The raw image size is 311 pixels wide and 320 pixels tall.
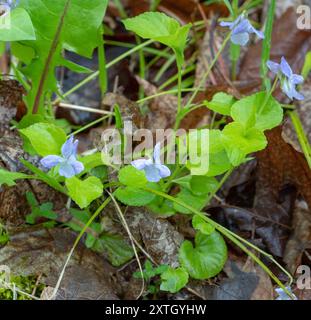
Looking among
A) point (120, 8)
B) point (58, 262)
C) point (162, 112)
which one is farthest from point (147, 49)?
point (58, 262)

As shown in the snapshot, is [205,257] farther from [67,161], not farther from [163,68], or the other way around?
[163,68]

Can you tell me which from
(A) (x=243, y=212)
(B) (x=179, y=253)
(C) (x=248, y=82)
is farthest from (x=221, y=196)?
Result: (C) (x=248, y=82)

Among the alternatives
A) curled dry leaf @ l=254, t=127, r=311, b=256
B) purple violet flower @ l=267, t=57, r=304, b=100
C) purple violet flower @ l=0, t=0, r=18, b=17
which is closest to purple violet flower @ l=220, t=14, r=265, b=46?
purple violet flower @ l=267, t=57, r=304, b=100

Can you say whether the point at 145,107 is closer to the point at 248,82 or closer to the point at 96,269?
the point at 248,82

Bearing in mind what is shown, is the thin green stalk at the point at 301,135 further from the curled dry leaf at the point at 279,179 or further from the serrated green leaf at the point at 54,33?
the serrated green leaf at the point at 54,33
